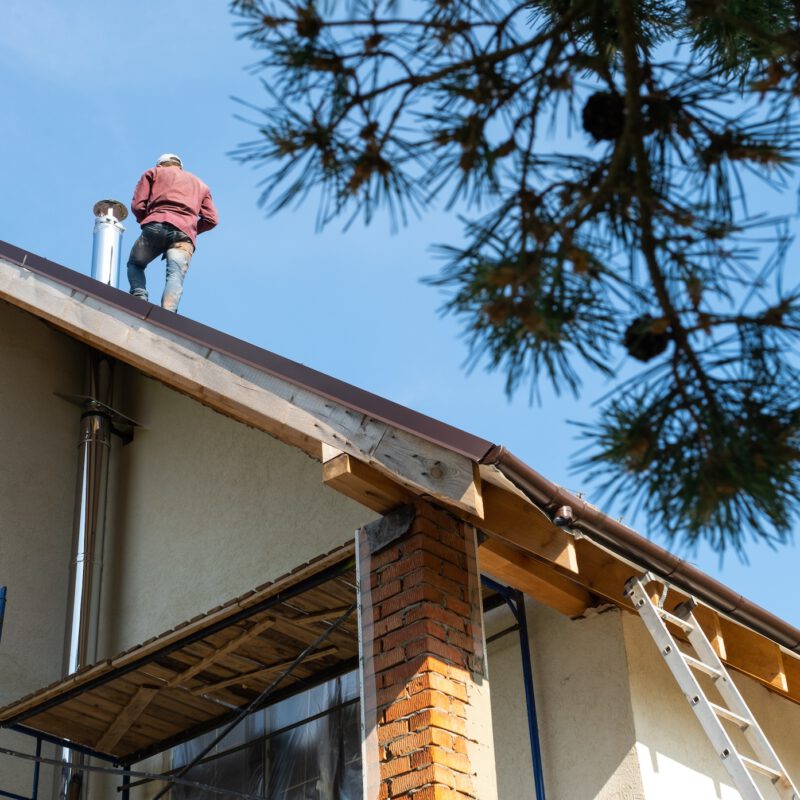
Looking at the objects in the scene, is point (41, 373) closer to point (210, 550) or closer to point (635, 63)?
point (210, 550)

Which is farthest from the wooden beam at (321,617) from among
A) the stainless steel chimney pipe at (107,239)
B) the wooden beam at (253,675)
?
the stainless steel chimney pipe at (107,239)

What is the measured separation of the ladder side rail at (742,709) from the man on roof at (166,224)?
4.77 meters

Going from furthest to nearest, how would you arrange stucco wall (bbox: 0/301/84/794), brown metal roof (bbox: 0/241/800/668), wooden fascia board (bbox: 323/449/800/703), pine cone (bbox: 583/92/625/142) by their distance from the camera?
stucco wall (bbox: 0/301/84/794)
wooden fascia board (bbox: 323/449/800/703)
brown metal roof (bbox: 0/241/800/668)
pine cone (bbox: 583/92/625/142)

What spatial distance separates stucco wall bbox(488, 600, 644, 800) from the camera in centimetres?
623

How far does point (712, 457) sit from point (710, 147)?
0.67m

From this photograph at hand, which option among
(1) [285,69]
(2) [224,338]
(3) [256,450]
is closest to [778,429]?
(1) [285,69]

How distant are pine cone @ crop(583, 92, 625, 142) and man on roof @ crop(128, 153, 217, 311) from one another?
6799mm

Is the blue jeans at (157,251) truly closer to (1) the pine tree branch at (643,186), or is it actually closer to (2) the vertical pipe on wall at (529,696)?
(2) the vertical pipe on wall at (529,696)

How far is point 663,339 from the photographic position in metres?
2.66

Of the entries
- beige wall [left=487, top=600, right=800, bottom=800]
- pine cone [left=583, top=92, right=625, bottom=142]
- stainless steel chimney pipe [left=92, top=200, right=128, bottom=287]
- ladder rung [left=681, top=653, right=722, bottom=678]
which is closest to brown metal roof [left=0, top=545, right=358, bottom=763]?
beige wall [left=487, top=600, right=800, bottom=800]

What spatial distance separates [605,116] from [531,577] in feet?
12.2

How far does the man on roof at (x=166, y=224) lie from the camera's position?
9.47m

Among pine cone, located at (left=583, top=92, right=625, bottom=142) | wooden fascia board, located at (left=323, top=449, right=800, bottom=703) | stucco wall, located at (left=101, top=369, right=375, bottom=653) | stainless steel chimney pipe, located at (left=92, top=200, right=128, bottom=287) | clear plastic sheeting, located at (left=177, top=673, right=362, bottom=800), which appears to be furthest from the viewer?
stainless steel chimney pipe, located at (left=92, top=200, right=128, bottom=287)

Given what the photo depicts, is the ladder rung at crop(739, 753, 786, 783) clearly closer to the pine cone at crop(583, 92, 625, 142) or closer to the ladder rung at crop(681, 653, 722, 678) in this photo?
the ladder rung at crop(681, 653, 722, 678)
